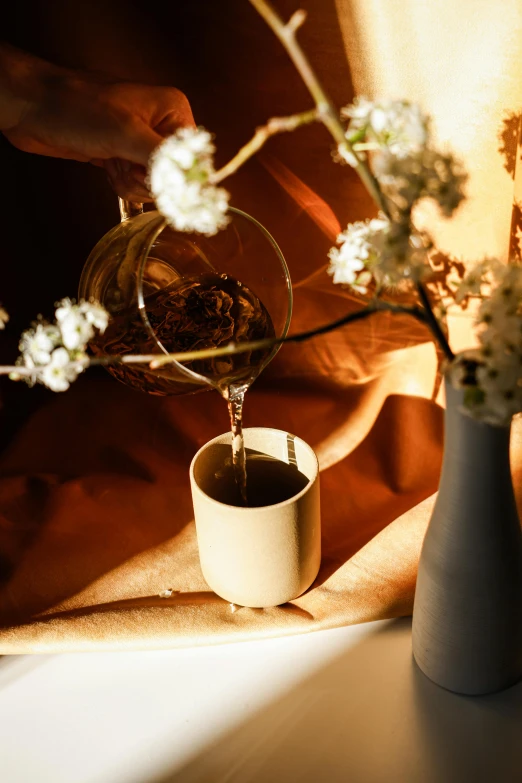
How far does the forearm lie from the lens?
71 cm

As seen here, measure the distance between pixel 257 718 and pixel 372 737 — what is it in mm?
83

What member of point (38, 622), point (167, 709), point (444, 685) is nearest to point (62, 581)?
point (38, 622)

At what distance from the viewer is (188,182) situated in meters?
0.35

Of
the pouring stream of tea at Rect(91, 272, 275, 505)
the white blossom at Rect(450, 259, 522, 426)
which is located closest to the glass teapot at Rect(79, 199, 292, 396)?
the pouring stream of tea at Rect(91, 272, 275, 505)

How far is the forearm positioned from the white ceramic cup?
0.37m

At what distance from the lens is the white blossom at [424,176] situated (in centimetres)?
33

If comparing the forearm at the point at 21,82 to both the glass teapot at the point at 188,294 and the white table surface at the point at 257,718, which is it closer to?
the glass teapot at the point at 188,294

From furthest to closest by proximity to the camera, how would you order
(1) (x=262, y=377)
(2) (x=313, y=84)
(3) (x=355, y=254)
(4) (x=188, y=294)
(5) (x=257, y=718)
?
(1) (x=262, y=377) → (4) (x=188, y=294) → (5) (x=257, y=718) → (3) (x=355, y=254) → (2) (x=313, y=84)

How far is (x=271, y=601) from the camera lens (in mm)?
636

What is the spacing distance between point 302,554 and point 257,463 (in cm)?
9

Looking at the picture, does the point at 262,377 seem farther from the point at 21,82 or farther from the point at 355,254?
the point at 355,254

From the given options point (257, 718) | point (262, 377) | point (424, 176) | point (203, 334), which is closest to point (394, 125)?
point (424, 176)

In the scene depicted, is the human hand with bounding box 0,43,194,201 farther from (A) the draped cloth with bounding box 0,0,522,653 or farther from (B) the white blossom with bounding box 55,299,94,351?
(B) the white blossom with bounding box 55,299,94,351

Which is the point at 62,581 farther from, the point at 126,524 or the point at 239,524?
the point at 239,524
